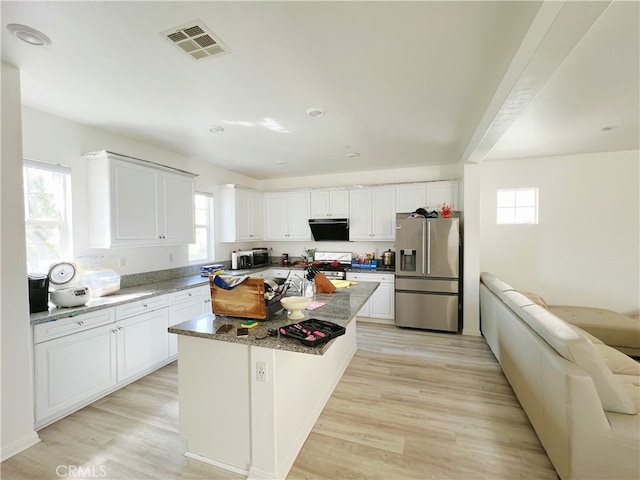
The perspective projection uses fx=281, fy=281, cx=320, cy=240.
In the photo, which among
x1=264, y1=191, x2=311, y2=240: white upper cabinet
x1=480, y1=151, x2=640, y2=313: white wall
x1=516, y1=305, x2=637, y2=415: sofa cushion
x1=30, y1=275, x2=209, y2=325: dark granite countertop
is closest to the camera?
x1=516, y1=305, x2=637, y2=415: sofa cushion

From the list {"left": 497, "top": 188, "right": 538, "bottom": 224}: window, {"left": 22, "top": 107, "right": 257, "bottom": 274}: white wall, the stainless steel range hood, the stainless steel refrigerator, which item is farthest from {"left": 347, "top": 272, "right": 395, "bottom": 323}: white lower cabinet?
{"left": 22, "top": 107, "right": 257, "bottom": 274}: white wall

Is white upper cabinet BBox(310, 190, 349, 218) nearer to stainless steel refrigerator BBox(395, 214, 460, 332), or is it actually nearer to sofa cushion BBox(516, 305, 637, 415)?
stainless steel refrigerator BBox(395, 214, 460, 332)

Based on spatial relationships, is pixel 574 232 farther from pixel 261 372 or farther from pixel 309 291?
pixel 261 372

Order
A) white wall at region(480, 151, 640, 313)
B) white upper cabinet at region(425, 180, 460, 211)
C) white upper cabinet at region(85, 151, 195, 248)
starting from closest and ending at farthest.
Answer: white upper cabinet at region(85, 151, 195, 248), white wall at region(480, 151, 640, 313), white upper cabinet at region(425, 180, 460, 211)

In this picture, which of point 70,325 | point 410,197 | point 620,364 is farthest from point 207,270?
point 620,364

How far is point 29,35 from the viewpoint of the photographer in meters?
1.64

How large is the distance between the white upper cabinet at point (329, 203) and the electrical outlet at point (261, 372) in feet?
12.7

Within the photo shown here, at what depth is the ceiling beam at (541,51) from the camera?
1.30 m

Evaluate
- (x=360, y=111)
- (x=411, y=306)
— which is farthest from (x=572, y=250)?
(x=360, y=111)

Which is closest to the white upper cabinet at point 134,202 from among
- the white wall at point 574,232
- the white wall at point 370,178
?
the white wall at point 370,178

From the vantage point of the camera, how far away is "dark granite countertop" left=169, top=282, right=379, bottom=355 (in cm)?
151

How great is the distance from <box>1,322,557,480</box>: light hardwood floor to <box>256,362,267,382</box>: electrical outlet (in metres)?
0.68

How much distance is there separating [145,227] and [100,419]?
1908 millimetres

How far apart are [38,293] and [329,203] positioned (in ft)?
13.4
